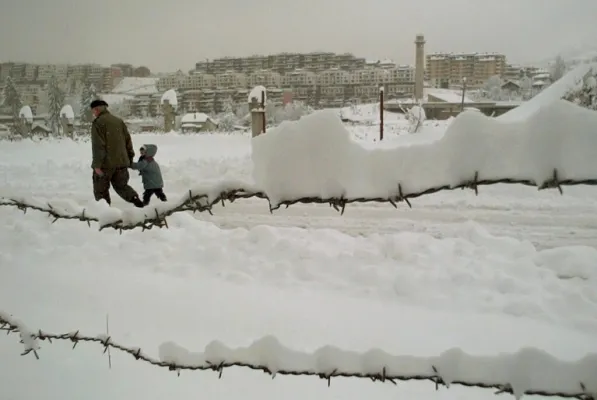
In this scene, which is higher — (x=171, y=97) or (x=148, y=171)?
(x=171, y=97)

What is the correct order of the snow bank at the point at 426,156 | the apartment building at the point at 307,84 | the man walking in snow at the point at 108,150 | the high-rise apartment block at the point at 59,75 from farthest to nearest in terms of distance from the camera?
the apartment building at the point at 307,84 → the high-rise apartment block at the point at 59,75 → the man walking in snow at the point at 108,150 → the snow bank at the point at 426,156

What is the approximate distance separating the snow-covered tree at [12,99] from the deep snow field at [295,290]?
3.43 ft

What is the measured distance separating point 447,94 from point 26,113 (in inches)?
194

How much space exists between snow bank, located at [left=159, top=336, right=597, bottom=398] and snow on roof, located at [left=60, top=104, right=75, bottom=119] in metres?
6.54

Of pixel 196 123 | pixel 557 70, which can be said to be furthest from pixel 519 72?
pixel 196 123

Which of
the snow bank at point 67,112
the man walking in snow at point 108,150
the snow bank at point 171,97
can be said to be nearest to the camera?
the man walking in snow at point 108,150

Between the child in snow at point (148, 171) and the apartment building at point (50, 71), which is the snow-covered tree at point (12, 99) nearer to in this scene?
the apartment building at point (50, 71)

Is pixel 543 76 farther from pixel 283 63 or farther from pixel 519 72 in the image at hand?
pixel 283 63

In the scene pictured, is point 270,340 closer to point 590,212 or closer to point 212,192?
point 212,192

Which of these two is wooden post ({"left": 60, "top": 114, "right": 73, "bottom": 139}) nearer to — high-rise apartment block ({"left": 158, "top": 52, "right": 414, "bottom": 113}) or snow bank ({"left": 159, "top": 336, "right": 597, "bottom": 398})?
high-rise apartment block ({"left": 158, "top": 52, "right": 414, "bottom": 113})

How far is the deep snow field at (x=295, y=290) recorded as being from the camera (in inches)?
47.4

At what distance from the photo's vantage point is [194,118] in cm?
845

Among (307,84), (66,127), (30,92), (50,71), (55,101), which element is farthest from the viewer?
(66,127)

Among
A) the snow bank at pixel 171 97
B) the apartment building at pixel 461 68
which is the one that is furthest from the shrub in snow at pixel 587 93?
the snow bank at pixel 171 97
